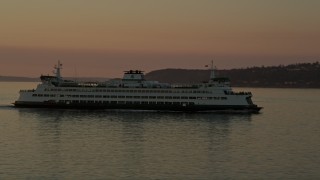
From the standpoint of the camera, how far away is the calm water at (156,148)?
36.6 m

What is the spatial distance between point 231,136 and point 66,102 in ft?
145

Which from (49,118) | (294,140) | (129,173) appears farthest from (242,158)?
(49,118)

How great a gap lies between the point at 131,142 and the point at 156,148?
4.81 meters

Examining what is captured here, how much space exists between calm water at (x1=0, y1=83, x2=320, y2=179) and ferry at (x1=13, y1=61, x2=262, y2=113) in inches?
457

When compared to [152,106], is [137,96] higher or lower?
higher

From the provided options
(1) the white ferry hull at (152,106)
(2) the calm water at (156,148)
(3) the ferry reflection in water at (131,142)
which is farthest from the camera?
(1) the white ferry hull at (152,106)

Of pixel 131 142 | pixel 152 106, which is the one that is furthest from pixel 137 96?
pixel 131 142

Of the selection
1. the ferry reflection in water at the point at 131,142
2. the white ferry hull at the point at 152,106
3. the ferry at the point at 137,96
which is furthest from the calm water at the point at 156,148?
the ferry at the point at 137,96

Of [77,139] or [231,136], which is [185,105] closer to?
[231,136]

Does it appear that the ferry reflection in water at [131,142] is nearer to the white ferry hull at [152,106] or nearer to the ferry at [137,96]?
the white ferry hull at [152,106]

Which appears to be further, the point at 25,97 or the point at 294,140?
the point at 25,97

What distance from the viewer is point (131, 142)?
170 feet

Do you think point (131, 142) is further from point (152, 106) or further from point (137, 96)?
point (137, 96)

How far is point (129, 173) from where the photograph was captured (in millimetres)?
36188
